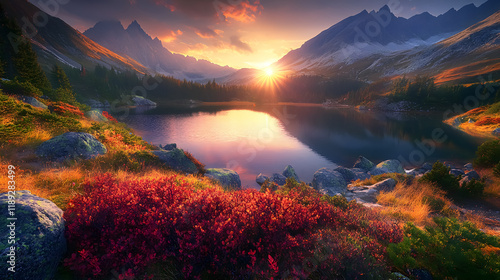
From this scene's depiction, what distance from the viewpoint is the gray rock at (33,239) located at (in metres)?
3.07

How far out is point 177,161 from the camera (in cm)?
1471

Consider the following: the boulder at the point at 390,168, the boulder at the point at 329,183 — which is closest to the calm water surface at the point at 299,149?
the boulder at the point at 329,183

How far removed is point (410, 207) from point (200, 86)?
165 metres

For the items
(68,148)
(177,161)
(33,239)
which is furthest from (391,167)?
(68,148)

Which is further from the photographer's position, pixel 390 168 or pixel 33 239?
pixel 390 168

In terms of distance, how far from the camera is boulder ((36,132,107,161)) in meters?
9.59

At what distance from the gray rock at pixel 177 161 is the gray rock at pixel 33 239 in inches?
403

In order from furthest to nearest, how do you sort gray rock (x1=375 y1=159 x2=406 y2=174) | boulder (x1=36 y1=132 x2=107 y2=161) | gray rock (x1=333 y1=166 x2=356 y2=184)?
gray rock (x1=375 y1=159 x2=406 y2=174) → gray rock (x1=333 y1=166 x2=356 y2=184) → boulder (x1=36 y1=132 x2=107 y2=161)

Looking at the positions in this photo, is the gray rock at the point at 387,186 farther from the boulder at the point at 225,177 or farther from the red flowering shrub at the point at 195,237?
the red flowering shrub at the point at 195,237

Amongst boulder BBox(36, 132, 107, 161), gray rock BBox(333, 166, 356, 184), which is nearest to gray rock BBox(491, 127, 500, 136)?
gray rock BBox(333, 166, 356, 184)

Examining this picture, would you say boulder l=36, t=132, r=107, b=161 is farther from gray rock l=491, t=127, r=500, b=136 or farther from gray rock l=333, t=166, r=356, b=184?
gray rock l=491, t=127, r=500, b=136

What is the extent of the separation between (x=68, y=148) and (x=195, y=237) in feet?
34.4

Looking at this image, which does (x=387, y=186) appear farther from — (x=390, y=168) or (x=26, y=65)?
(x=26, y=65)

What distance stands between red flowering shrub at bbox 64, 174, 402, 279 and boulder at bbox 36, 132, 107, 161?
283 inches
